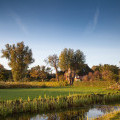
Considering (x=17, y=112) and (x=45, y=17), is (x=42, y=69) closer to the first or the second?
(x=45, y=17)

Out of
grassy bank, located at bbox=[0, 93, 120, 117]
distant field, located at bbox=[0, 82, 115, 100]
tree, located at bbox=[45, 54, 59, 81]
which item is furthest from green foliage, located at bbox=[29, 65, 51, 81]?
grassy bank, located at bbox=[0, 93, 120, 117]

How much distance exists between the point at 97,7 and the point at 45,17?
5187 millimetres

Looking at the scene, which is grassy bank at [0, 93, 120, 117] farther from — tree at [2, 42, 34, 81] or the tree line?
tree at [2, 42, 34, 81]

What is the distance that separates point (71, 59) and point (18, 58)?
13.1 m

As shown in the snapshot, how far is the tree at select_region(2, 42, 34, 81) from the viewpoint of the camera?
28.2m

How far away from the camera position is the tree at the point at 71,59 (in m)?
33.1

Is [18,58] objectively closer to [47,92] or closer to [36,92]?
[36,92]

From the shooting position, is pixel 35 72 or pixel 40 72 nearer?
pixel 35 72

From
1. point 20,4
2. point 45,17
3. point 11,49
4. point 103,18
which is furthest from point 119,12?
point 11,49

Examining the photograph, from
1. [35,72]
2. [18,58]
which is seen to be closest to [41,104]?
[18,58]

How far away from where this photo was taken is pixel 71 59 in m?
33.4

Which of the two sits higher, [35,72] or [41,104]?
[35,72]

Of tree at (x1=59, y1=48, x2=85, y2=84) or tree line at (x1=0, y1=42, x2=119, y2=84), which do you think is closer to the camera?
tree line at (x1=0, y1=42, x2=119, y2=84)

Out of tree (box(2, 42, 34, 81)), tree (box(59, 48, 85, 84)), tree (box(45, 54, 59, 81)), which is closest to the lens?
tree (box(2, 42, 34, 81))
